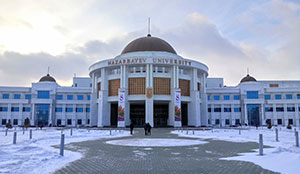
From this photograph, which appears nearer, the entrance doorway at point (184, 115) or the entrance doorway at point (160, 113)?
the entrance doorway at point (184, 115)

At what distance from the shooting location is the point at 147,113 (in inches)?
2114

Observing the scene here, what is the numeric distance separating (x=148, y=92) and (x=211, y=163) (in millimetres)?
43758

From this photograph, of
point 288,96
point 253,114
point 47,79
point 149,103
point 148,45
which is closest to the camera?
point 149,103

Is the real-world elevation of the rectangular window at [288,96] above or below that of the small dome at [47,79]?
below

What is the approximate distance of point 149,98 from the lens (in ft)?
177

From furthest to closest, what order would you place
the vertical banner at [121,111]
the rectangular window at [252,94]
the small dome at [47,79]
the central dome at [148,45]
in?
the small dome at [47,79], the rectangular window at [252,94], the central dome at [148,45], the vertical banner at [121,111]

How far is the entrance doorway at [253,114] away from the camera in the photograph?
2697 inches

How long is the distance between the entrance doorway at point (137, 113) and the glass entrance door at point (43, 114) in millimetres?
25188

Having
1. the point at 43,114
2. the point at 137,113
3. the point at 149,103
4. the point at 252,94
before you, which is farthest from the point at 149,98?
the point at 43,114

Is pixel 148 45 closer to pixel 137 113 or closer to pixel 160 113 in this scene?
pixel 137 113

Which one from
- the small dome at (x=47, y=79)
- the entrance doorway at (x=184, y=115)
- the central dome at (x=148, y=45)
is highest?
the central dome at (x=148, y=45)

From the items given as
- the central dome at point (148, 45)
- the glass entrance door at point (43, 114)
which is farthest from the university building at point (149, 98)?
the glass entrance door at point (43, 114)

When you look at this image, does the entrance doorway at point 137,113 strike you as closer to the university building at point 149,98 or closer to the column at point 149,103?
the university building at point 149,98

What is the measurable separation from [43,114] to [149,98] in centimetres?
3437
